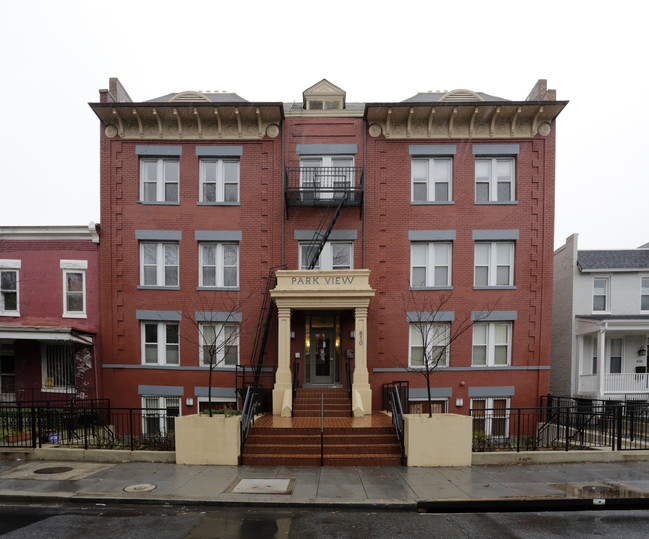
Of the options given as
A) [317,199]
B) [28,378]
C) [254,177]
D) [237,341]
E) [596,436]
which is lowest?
[596,436]

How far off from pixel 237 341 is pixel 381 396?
601 centimetres

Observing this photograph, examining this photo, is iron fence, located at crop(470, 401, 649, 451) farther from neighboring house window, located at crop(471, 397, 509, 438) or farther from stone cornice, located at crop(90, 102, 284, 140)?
stone cornice, located at crop(90, 102, 284, 140)

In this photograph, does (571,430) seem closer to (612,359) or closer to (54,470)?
(612,359)

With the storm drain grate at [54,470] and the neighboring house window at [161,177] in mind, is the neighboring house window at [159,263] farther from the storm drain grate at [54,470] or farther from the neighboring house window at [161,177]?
the storm drain grate at [54,470]

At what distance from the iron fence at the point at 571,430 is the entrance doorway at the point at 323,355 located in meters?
5.33

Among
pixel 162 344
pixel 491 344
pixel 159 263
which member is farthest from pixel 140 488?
pixel 491 344

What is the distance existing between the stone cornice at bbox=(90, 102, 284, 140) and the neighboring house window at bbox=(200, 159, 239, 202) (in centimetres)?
100

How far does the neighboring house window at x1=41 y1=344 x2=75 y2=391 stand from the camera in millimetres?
15688

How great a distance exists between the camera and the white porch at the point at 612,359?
16766 millimetres

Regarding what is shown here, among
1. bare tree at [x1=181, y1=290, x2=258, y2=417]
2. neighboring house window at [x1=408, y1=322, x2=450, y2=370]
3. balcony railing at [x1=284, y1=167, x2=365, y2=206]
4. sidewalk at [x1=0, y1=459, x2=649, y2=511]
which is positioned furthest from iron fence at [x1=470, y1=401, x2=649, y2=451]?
bare tree at [x1=181, y1=290, x2=258, y2=417]

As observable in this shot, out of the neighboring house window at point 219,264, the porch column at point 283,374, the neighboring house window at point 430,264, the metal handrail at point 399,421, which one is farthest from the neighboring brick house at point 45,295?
the neighboring house window at point 430,264

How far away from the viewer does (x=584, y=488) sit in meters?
8.49

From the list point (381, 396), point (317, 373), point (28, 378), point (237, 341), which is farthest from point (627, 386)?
point (28, 378)

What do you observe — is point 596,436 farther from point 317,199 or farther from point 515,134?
point 317,199
